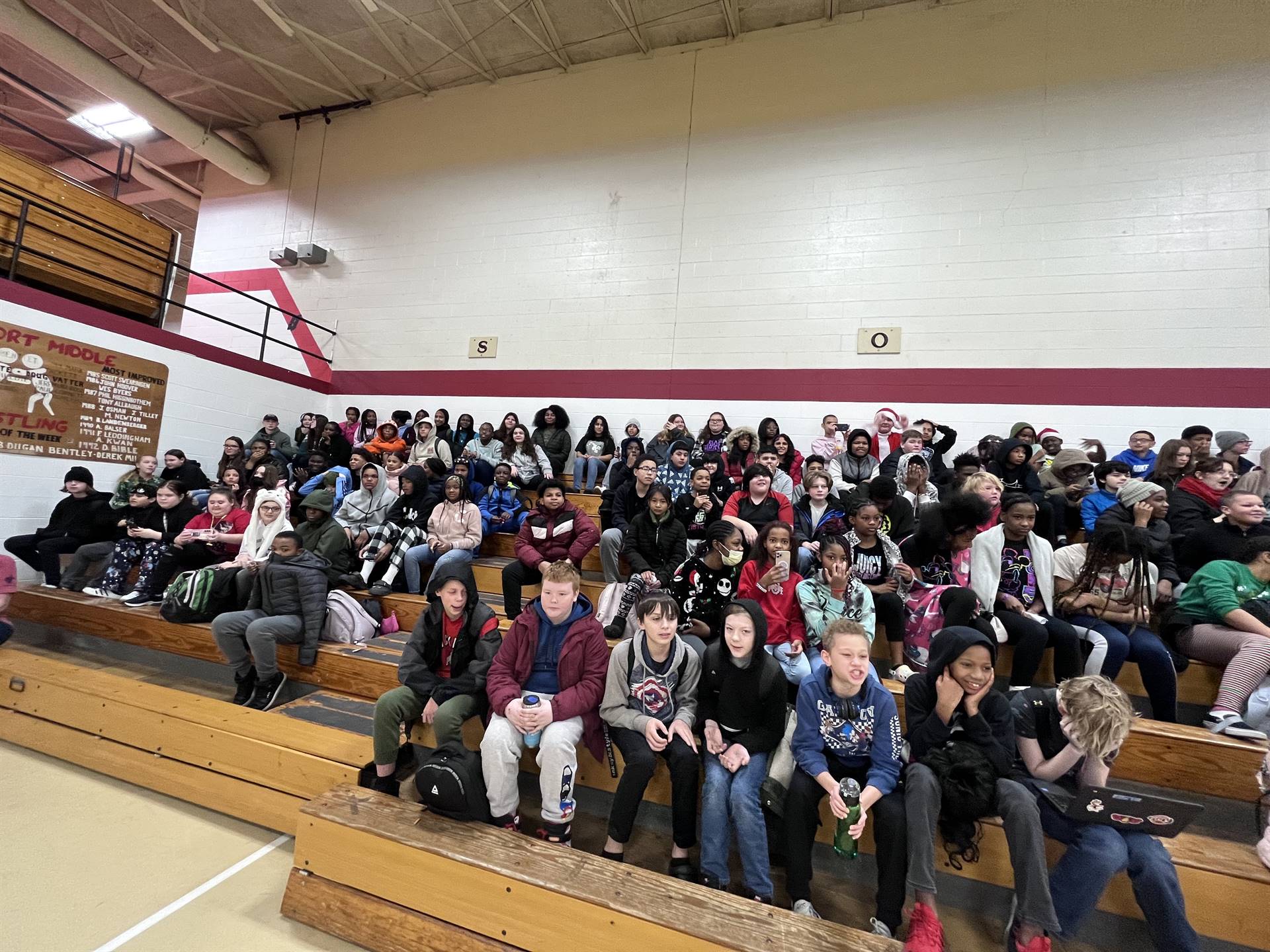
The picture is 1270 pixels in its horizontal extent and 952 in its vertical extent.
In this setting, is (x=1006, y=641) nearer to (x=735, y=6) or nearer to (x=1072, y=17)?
(x=1072, y=17)

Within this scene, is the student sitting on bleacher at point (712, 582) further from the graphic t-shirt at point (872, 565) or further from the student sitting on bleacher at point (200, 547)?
the student sitting on bleacher at point (200, 547)

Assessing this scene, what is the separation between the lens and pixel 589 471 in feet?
20.6

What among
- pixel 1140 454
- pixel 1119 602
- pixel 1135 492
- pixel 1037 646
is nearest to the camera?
pixel 1037 646

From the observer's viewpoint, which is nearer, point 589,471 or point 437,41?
point 589,471

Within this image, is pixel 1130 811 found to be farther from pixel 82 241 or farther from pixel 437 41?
pixel 437 41

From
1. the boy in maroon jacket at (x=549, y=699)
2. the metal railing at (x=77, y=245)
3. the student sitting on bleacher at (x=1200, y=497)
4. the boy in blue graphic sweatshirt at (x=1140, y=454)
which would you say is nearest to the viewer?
the boy in maroon jacket at (x=549, y=699)

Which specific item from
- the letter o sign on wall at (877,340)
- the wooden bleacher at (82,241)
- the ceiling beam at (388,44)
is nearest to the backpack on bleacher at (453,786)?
the letter o sign on wall at (877,340)

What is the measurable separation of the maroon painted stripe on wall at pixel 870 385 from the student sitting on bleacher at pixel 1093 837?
178 inches

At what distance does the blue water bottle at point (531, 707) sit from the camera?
209 cm

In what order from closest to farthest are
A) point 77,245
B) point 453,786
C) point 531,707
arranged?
point 453,786 < point 531,707 < point 77,245

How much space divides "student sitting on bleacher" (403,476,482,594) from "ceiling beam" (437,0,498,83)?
606cm

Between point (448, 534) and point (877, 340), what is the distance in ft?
16.4

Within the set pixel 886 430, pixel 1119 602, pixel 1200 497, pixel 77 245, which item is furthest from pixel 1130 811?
pixel 77 245

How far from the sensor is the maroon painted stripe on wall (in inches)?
194
